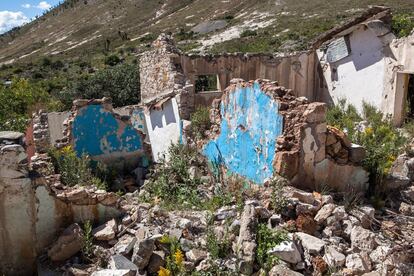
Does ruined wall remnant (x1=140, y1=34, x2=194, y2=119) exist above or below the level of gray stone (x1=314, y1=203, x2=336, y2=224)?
above

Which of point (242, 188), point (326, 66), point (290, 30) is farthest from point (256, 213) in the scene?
point (290, 30)

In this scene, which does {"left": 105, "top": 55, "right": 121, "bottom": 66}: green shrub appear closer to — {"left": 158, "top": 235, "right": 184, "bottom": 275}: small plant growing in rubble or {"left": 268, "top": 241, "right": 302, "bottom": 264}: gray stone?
{"left": 158, "top": 235, "right": 184, "bottom": 275}: small plant growing in rubble

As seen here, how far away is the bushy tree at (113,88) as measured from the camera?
69.1 ft

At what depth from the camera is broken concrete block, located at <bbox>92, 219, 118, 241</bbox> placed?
498cm

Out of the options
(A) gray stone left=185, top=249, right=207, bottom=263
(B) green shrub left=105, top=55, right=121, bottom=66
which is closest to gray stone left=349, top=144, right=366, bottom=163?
(A) gray stone left=185, top=249, right=207, bottom=263

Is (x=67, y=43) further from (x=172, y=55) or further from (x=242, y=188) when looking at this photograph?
(x=242, y=188)

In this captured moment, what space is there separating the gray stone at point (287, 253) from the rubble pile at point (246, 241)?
0.01m

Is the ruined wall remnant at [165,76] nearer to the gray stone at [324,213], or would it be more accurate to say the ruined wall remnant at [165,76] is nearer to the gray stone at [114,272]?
the gray stone at [324,213]

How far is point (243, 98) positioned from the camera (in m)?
7.32

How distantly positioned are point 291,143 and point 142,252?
108 inches

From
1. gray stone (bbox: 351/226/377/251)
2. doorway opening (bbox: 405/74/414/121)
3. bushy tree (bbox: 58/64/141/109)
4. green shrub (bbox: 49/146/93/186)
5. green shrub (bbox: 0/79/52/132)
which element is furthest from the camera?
bushy tree (bbox: 58/64/141/109)

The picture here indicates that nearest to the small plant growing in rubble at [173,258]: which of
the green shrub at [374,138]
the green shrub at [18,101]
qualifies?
the green shrub at [374,138]

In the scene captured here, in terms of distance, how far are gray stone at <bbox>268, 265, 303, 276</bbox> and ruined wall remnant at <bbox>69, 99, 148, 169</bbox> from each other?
6365 millimetres

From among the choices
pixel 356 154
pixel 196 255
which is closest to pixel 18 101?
pixel 356 154
